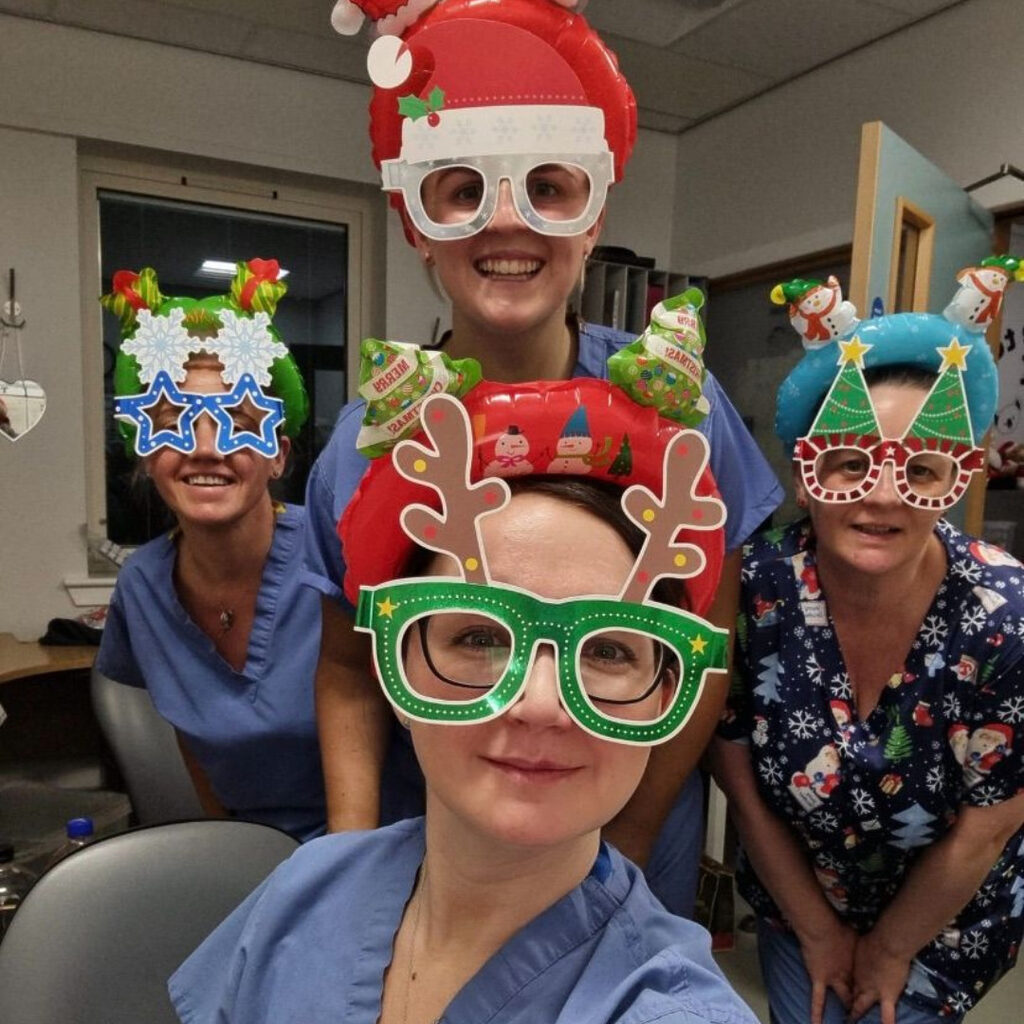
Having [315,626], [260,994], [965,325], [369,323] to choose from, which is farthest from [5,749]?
[965,325]

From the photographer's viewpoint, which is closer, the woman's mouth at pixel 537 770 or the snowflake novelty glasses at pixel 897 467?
the woman's mouth at pixel 537 770

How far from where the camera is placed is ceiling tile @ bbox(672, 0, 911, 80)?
2.84 metres

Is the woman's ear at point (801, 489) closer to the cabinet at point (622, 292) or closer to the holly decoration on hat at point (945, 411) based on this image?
the holly decoration on hat at point (945, 411)

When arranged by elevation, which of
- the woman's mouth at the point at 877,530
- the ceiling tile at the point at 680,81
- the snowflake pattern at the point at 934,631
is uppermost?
the ceiling tile at the point at 680,81

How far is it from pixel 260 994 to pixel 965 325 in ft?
3.83

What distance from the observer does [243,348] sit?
1299 mm

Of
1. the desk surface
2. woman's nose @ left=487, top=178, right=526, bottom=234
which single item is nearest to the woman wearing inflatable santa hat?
woman's nose @ left=487, top=178, right=526, bottom=234

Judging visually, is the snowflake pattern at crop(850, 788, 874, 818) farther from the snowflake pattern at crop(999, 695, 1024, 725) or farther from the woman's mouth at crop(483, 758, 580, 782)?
the woman's mouth at crop(483, 758, 580, 782)

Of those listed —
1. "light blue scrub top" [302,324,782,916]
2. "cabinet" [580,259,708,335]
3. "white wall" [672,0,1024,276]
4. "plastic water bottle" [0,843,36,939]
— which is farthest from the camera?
"cabinet" [580,259,708,335]

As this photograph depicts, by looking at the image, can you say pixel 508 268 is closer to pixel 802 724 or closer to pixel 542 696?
pixel 542 696

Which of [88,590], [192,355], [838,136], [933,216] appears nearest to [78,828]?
[192,355]

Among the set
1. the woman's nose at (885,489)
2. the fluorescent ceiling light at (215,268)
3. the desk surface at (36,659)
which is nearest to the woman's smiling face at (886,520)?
the woman's nose at (885,489)

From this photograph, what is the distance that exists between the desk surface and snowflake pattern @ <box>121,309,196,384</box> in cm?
168

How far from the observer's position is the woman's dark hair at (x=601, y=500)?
0.70m
